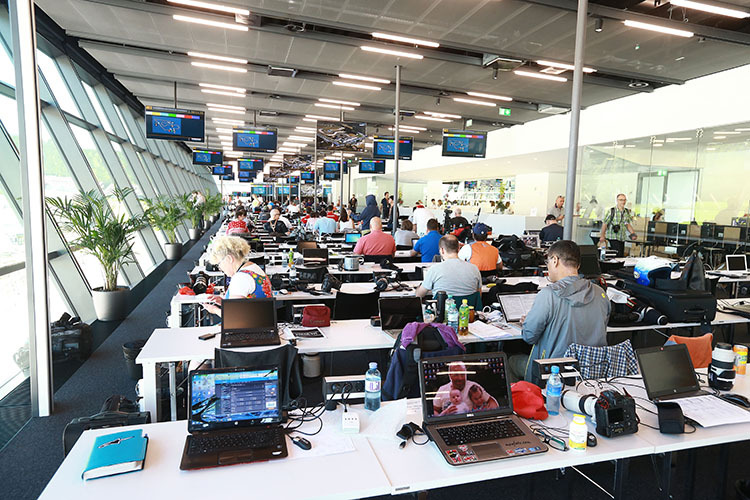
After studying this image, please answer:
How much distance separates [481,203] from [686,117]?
42.3 feet

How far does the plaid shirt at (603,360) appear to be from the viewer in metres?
3.08

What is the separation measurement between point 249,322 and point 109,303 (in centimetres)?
399

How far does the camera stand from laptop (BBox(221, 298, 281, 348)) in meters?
3.43

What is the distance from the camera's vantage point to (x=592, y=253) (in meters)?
5.88

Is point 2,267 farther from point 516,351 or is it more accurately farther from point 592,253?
point 592,253

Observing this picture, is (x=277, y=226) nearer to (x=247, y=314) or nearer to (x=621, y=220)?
(x=621, y=220)

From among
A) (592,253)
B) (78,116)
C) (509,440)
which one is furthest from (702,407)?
(78,116)

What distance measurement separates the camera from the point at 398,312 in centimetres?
388

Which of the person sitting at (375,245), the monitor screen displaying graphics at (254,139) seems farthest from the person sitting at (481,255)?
the monitor screen displaying graphics at (254,139)

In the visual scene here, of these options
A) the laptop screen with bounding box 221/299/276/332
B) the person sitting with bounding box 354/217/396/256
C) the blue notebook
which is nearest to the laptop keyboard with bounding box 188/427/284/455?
the blue notebook

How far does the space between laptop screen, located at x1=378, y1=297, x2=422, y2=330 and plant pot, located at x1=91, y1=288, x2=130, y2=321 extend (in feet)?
14.7

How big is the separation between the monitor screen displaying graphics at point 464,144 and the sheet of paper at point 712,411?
31.5 feet

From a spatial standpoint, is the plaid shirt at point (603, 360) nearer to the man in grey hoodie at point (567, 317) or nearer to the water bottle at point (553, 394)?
the man in grey hoodie at point (567, 317)

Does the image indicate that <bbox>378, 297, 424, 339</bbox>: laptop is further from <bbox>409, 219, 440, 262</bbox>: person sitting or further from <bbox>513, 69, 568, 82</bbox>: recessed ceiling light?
<bbox>513, 69, 568, 82</bbox>: recessed ceiling light
